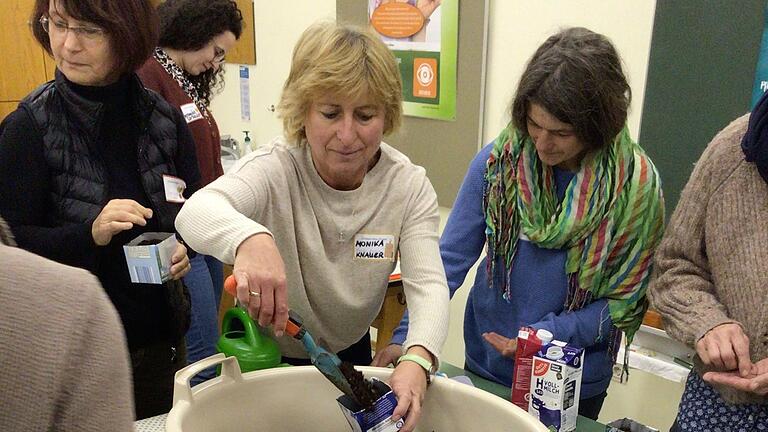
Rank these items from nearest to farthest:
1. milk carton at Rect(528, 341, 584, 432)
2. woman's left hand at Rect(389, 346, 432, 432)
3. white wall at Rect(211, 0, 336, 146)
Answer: woman's left hand at Rect(389, 346, 432, 432) < milk carton at Rect(528, 341, 584, 432) < white wall at Rect(211, 0, 336, 146)

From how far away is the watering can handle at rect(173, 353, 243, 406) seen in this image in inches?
35.1

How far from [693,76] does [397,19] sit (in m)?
1.27

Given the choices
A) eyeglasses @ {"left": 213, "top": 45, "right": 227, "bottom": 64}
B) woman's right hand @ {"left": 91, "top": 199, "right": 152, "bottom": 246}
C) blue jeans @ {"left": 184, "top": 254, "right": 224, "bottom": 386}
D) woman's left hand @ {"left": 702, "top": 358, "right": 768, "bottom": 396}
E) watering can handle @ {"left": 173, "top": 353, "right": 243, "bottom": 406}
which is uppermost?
eyeglasses @ {"left": 213, "top": 45, "right": 227, "bottom": 64}

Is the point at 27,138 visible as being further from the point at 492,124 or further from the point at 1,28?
the point at 1,28

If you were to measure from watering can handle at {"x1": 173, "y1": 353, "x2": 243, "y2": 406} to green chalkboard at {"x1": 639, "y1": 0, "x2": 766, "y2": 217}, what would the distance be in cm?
162

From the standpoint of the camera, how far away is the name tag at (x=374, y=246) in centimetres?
116

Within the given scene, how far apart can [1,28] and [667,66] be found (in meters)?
3.23

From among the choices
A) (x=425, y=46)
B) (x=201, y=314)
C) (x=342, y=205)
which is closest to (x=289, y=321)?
(x=342, y=205)

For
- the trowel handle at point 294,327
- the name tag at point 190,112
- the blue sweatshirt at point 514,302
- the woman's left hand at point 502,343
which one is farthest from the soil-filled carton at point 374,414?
the name tag at point 190,112

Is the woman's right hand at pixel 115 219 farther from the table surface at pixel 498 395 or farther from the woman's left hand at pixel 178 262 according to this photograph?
the table surface at pixel 498 395

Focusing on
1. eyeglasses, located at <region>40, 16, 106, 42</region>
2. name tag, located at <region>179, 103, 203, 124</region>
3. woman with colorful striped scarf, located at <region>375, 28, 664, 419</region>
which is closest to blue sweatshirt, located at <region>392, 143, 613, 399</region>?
woman with colorful striped scarf, located at <region>375, 28, 664, 419</region>

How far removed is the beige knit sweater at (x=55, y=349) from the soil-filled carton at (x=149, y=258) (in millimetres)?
766

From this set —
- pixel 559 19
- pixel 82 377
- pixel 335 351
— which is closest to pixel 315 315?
pixel 335 351

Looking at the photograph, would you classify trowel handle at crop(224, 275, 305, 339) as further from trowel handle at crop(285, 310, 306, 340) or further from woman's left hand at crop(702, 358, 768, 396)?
woman's left hand at crop(702, 358, 768, 396)
